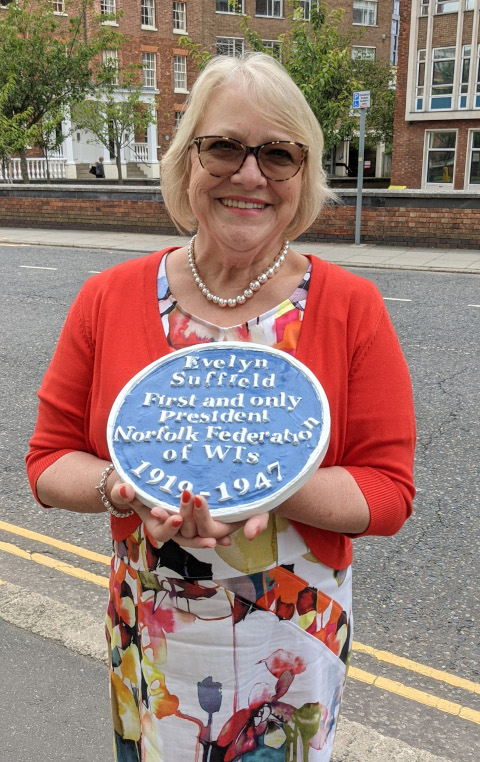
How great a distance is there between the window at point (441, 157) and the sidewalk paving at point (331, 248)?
19.4 m

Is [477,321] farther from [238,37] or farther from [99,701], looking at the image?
[238,37]

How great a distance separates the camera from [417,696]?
2.71 m

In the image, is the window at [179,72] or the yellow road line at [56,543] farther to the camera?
the window at [179,72]

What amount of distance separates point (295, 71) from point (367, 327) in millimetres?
17953

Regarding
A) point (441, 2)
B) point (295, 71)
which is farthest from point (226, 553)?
point (441, 2)

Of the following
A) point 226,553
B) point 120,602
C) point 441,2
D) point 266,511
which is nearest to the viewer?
point 266,511

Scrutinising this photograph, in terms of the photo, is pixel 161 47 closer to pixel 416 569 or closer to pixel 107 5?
pixel 107 5

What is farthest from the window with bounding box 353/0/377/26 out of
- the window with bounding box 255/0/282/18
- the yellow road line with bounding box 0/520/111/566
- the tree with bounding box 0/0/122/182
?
the yellow road line with bounding box 0/520/111/566

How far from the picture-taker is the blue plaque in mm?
1247

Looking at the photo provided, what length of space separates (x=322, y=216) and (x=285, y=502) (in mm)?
15842

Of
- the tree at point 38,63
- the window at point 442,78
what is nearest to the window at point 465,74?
the window at point 442,78

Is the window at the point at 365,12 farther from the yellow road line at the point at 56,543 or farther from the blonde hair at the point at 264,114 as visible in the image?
the blonde hair at the point at 264,114

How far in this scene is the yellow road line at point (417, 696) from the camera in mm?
2623

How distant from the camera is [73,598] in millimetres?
3322
